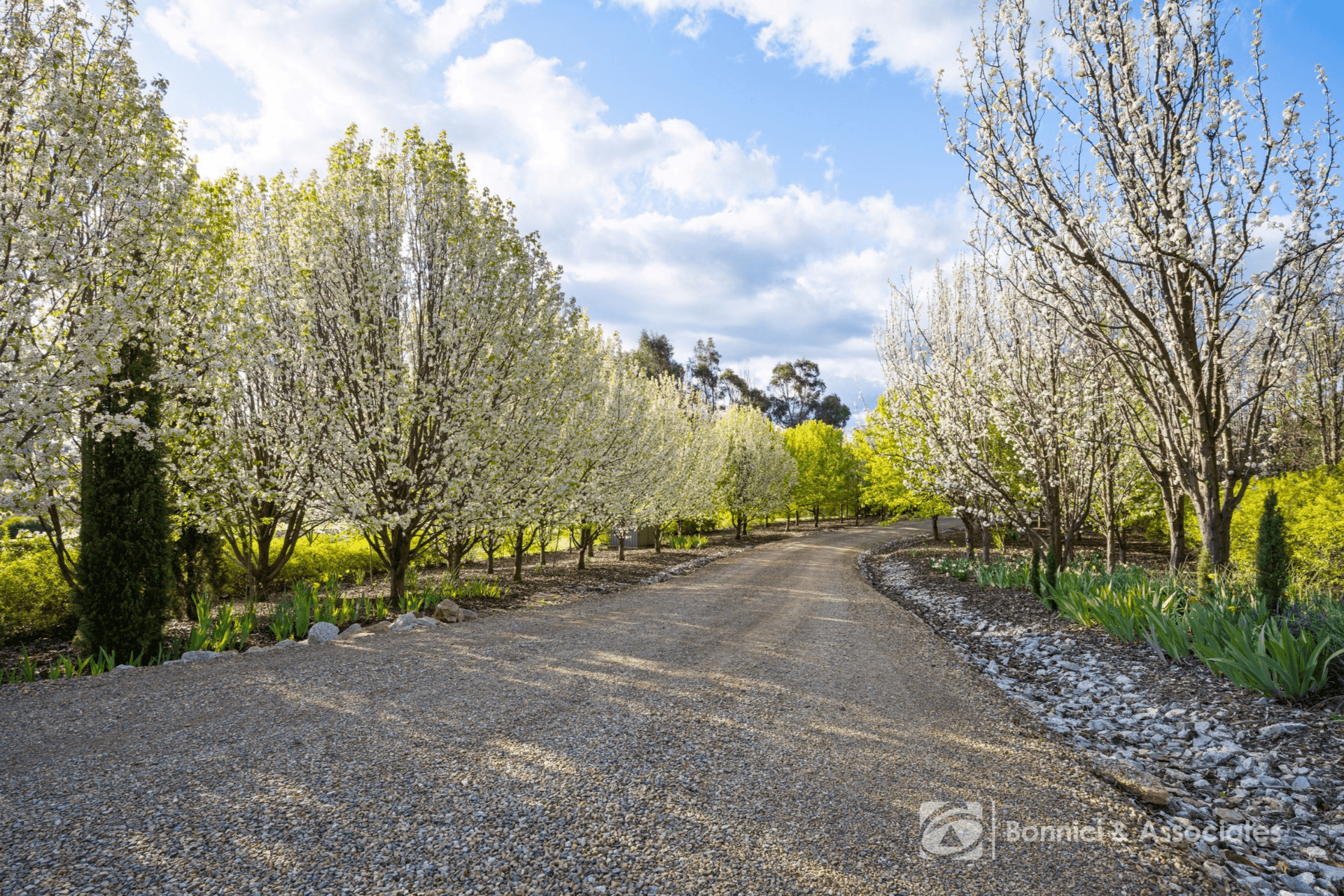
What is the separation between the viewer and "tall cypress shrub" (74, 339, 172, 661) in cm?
625

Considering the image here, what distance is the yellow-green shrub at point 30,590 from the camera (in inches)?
290

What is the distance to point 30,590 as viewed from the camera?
7.57 metres

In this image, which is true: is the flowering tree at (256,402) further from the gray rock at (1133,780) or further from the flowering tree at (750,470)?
the flowering tree at (750,470)

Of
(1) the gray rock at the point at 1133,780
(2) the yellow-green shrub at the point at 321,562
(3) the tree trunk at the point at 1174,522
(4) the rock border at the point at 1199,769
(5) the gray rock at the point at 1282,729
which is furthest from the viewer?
(2) the yellow-green shrub at the point at 321,562

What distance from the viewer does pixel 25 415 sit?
484 cm

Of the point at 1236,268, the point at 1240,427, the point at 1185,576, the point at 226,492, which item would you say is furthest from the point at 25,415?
the point at 1240,427

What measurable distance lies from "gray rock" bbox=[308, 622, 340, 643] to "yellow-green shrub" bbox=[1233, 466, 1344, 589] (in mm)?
12430

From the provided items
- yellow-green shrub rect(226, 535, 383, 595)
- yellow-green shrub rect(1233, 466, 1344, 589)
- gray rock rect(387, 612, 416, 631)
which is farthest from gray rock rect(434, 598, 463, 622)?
yellow-green shrub rect(1233, 466, 1344, 589)

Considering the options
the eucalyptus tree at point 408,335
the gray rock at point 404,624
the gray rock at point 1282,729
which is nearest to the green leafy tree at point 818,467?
the eucalyptus tree at point 408,335

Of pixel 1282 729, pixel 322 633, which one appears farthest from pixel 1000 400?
pixel 322 633

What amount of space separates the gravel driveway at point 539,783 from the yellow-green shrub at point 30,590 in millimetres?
3178

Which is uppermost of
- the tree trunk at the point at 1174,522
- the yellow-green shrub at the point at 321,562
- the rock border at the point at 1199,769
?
the tree trunk at the point at 1174,522

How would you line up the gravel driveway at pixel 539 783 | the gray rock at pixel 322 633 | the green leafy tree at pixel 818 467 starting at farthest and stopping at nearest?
the green leafy tree at pixel 818 467
the gray rock at pixel 322 633
the gravel driveway at pixel 539 783

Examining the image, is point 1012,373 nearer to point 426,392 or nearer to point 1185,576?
point 1185,576
